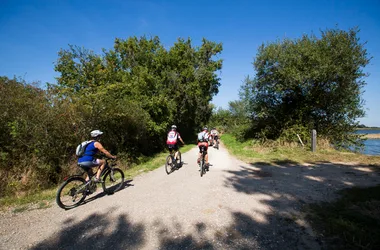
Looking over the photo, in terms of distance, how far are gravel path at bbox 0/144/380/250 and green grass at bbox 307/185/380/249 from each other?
27 centimetres

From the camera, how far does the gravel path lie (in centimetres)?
304

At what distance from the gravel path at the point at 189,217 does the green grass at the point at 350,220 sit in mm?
274

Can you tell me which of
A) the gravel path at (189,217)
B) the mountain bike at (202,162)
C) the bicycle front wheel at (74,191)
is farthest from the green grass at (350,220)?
the bicycle front wheel at (74,191)

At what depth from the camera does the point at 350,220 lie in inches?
132

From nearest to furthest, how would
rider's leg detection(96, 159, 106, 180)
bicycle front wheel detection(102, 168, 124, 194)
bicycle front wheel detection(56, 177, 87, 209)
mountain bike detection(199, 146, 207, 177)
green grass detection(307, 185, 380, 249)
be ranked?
green grass detection(307, 185, 380, 249)
bicycle front wheel detection(56, 177, 87, 209)
rider's leg detection(96, 159, 106, 180)
bicycle front wheel detection(102, 168, 124, 194)
mountain bike detection(199, 146, 207, 177)

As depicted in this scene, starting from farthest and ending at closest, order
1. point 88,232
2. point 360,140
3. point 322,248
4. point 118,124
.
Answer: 1. point 360,140
2. point 118,124
3. point 88,232
4. point 322,248

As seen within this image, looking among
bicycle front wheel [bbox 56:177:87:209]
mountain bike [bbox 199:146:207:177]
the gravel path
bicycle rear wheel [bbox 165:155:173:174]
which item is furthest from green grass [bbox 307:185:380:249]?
bicycle front wheel [bbox 56:177:87:209]

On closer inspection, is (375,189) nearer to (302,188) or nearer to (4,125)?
(302,188)

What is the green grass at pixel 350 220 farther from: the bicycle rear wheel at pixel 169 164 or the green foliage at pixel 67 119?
the green foliage at pixel 67 119

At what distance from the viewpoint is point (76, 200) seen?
489 centimetres

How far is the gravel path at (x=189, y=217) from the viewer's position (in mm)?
3045

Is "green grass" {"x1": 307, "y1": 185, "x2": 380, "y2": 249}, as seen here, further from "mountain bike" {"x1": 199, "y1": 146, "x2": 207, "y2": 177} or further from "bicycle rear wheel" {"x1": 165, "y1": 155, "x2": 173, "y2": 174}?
"bicycle rear wheel" {"x1": 165, "y1": 155, "x2": 173, "y2": 174}

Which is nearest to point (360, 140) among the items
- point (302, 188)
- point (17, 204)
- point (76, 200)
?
point (302, 188)

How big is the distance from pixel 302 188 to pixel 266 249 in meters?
3.29
